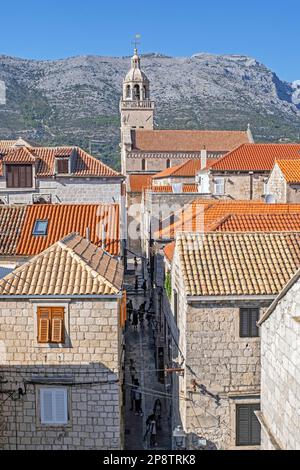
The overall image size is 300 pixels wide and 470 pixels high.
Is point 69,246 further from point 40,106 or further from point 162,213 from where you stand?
point 40,106

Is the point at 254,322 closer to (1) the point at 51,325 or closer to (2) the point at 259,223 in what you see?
(1) the point at 51,325

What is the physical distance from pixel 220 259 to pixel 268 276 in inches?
51.9

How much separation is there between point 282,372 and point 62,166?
26316mm

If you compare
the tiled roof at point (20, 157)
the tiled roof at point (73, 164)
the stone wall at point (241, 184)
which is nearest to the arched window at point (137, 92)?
the stone wall at point (241, 184)

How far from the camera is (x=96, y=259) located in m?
15.3

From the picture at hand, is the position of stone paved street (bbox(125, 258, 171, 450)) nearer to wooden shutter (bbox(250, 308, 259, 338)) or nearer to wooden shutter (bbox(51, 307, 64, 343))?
wooden shutter (bbox(250, 308, 259, 338))

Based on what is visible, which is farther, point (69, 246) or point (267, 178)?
point (267, 178)

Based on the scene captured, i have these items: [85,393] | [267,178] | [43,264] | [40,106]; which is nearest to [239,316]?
[85,393]

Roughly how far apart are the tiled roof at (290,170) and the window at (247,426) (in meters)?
19.3

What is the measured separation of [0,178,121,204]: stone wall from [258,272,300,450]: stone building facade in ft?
78.8

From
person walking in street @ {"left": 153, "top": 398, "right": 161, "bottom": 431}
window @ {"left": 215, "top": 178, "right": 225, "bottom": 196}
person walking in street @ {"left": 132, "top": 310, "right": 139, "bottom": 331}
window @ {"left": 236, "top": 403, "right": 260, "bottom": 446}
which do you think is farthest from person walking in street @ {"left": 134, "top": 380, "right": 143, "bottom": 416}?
window @ {"left": 215, "top": 178, "right": 225, "bottom": 196}

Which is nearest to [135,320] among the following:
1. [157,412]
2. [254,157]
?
[157,412]

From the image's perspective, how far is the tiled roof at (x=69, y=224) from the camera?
22.5 m

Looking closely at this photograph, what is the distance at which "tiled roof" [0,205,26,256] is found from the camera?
22.2 m
